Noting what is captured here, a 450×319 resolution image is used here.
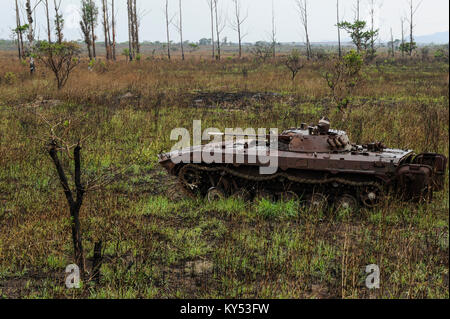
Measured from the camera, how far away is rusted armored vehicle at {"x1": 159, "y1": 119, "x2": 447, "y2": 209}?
7.24m

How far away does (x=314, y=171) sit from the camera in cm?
771

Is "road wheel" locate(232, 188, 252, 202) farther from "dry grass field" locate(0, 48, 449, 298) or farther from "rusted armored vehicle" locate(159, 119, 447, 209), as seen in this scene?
"dry grass field" locate(0, 48, 449, 298)

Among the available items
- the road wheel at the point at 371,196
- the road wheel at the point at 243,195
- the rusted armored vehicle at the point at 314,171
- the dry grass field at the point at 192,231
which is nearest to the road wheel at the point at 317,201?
the rusted armored vehicle at the point at 314,171

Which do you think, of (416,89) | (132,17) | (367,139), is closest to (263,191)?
(367,139)

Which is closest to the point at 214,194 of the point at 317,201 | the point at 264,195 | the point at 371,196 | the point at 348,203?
the point at 264,195

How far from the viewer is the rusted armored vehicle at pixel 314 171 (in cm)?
724

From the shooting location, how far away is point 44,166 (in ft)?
34.2

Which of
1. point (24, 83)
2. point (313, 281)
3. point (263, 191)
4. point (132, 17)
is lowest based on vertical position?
point (313, 281)

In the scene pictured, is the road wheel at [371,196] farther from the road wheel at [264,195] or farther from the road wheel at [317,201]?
the road wheel at [264,195]

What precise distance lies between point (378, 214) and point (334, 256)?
1597mm

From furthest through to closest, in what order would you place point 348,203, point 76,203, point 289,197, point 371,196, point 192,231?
point 289,197 → point 348,203 → point 371,196 → point 192,231 → point 76,203

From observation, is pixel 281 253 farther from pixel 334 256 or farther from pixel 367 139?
pixel 367 139

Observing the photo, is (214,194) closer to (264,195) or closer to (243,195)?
(243,195)

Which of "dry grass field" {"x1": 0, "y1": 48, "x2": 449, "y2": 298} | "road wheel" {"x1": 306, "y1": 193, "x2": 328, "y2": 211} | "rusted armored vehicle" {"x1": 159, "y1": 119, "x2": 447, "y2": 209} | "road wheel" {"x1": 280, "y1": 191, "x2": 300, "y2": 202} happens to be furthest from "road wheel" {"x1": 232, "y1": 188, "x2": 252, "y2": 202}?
"road wheel" {"x1": 306, "y1": 193, "x2": 328, "y2": 211}
